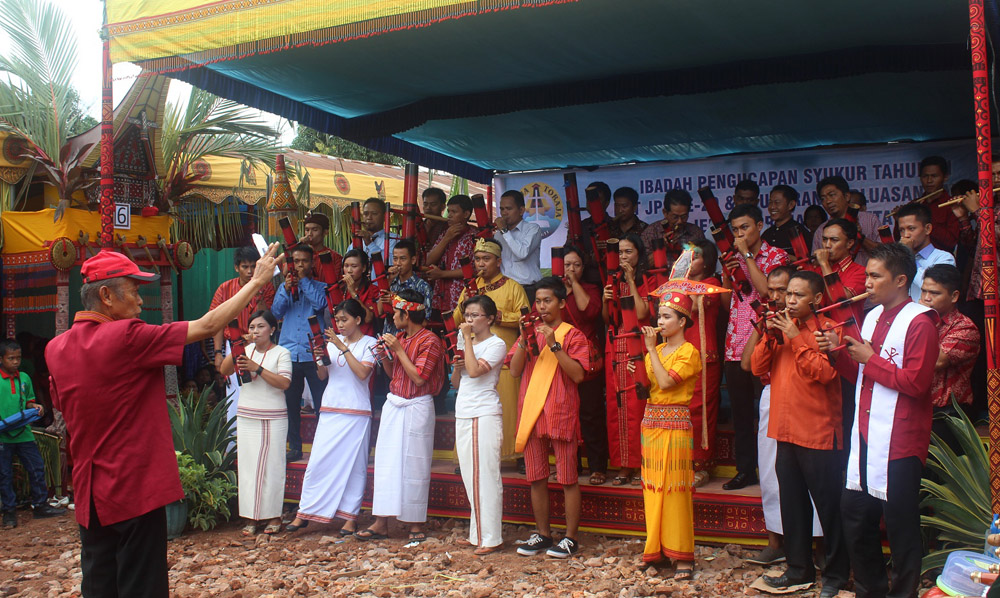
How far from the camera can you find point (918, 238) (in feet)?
16.5

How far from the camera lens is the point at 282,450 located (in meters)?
6.12

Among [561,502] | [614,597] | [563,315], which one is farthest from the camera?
[563,315]

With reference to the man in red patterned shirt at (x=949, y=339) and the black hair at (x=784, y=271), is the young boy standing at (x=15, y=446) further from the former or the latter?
the man in red patterned shirt at (x=949, y=339)

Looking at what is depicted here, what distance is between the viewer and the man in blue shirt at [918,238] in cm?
502

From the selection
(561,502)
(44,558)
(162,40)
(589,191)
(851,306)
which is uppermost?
(162,40)

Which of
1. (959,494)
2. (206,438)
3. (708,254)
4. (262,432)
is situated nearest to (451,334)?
(262,432)

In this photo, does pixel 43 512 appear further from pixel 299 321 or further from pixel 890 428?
pixel 890 428

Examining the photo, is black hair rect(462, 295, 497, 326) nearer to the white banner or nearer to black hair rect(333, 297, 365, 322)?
black hair rect(333, 297, 365, 322)

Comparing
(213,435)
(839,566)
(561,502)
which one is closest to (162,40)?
(213,435)

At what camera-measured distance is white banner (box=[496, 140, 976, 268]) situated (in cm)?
735

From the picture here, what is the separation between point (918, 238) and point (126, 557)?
451 cm

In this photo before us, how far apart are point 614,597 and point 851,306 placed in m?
1.94

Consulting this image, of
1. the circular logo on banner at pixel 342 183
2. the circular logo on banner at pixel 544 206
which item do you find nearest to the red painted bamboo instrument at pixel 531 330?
the circular logo on banner at pixel 544 206

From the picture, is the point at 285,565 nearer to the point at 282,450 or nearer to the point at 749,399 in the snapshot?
the point at 282,450
